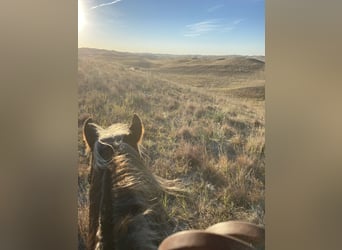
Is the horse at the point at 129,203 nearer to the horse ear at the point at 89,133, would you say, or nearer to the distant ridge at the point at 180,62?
the horse ear at the point at 89,133

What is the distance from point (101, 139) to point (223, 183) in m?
0.59

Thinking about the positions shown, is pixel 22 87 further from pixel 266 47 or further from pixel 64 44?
pixel 266 47

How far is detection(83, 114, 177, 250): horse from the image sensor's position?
162 centimetres

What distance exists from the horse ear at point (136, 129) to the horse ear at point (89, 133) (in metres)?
0.17

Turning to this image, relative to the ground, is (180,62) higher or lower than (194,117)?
higher

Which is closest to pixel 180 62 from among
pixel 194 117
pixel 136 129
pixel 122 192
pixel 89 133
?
pixel 194 117

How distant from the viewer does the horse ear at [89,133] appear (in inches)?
65.7

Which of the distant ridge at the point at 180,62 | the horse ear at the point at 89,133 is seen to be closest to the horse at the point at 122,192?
the horse ear at the point at 89,133

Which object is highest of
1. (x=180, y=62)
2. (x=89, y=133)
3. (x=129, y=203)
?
(x=180, y=62)

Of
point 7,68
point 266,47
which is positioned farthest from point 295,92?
point 7,68

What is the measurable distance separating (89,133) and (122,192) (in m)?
0.31

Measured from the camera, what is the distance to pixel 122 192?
165 cm

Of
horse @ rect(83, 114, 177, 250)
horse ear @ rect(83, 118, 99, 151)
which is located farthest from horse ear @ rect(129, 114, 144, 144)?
horse ear @ rect(83, 118, 99, 151)

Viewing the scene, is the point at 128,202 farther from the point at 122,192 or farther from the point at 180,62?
the point at 180,62
